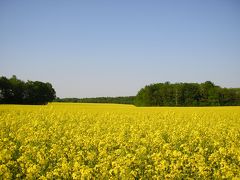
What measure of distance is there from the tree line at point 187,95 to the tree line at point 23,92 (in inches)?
777

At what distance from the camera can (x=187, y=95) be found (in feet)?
212

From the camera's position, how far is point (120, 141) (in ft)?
28.8

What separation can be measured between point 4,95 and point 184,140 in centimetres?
4447

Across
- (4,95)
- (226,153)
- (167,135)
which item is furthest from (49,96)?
(226,153)

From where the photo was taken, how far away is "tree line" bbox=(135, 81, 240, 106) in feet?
199

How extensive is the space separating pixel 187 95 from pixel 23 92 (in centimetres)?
3142

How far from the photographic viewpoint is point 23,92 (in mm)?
51875

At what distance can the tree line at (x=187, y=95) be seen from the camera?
199 ft

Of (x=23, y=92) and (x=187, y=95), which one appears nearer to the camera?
(x=23, y=92)

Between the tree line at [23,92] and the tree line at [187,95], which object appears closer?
the tree line at [23,92]

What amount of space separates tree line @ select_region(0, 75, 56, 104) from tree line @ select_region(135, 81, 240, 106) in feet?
64.7

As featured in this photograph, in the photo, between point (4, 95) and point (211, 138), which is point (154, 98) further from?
point (211, 138)

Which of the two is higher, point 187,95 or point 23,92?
point 23,92

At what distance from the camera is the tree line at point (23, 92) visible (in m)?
50.2
